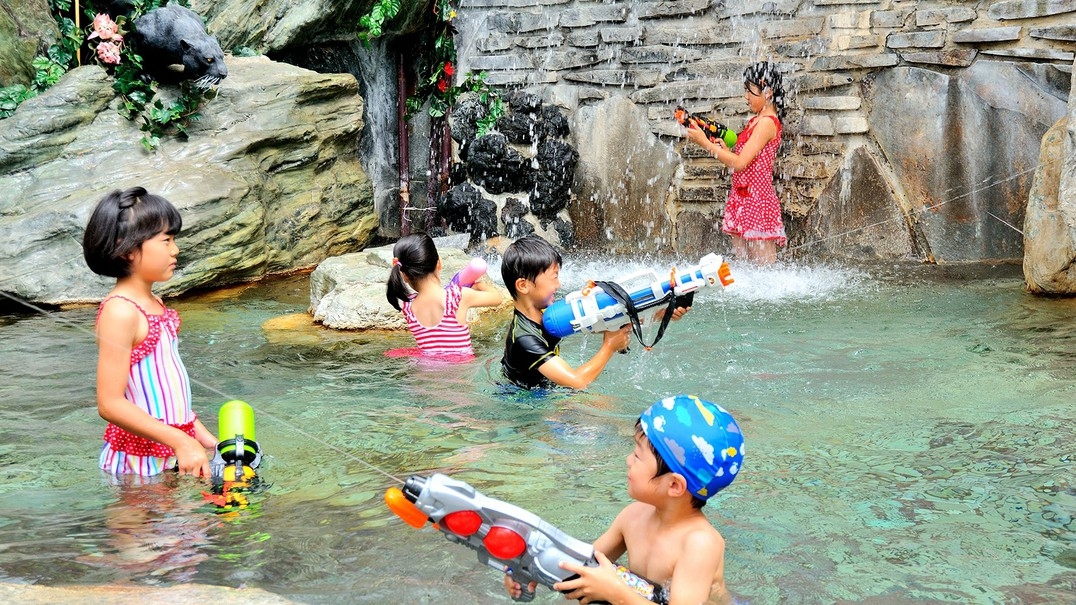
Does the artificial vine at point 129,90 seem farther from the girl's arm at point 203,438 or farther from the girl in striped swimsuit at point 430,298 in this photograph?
the girl's arm at point 203,438

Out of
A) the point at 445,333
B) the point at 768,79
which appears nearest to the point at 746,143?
the point at 768,79

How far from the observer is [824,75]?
7.99m

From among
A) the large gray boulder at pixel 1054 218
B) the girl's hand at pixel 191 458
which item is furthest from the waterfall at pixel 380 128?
the girl's hand at pixel 191 458

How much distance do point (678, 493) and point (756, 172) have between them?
5625 mm

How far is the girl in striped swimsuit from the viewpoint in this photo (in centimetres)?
499

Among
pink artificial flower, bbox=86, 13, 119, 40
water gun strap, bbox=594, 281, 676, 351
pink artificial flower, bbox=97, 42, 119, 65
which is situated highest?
pink artificial flower, bbox=86, 13, 119, 40

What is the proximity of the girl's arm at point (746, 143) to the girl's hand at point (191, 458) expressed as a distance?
507cm

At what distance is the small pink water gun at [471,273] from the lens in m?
5.09

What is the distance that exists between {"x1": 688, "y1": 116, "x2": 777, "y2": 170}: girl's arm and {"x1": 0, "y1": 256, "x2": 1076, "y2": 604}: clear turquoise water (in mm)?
1315

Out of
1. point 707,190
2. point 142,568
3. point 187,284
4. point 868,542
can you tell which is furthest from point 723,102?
point 142,568

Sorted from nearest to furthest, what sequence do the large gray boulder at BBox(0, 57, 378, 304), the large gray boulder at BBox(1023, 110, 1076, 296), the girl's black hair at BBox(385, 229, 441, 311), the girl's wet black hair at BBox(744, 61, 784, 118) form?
the girl's black hair at BBox(385, 229, 441, 311), the large gray boulder at BBox(1023, 110, 1076, 296), the large gray boulder at BBox(0, 57, 378, 304), the girl's wet black hair at BBox(744, 61, 784, 118)

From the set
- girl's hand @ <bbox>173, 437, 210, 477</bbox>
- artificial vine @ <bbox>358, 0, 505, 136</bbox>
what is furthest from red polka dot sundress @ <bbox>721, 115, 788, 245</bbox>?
girl's hand @ <bbox>173, 437, 210, 477</bbox>

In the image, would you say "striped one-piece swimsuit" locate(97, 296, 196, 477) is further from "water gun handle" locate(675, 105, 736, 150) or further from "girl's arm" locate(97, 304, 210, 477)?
"water gun handle" locate(675, 105, 736, 150)

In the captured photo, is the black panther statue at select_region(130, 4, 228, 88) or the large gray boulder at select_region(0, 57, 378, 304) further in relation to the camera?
the black panther statue at select_region(130, 4, 228, 88)
